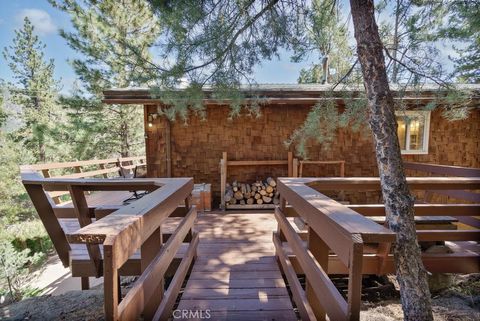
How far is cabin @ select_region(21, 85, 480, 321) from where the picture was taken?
4.22 feet

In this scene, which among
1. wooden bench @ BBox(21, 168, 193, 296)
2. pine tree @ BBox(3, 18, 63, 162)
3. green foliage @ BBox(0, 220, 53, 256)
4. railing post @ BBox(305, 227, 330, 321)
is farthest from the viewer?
pine tree @ BBox(3, 18, 63, 162)

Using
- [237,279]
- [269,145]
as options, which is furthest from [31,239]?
[237,279]

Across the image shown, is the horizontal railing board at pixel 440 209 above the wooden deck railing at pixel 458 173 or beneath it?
beneath

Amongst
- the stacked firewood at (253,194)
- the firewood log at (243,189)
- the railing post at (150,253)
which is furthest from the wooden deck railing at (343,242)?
the firewood log at (243,189)

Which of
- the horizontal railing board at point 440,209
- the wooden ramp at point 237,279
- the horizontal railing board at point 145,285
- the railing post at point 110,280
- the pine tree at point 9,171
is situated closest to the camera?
the railing post at point 110,280

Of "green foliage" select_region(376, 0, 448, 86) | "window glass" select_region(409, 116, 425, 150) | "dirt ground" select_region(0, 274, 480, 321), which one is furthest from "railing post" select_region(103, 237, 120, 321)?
"window glass" select_region(409, 116, 425, 150)

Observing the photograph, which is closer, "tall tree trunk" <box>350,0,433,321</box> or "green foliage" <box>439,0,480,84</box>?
"tall tree trunk" <box>350,0,433,321</box>

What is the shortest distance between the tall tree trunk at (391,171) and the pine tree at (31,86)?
1741 cm

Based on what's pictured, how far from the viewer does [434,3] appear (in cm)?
283

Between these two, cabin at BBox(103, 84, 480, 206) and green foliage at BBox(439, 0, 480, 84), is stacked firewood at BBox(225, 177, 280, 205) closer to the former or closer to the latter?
cabin at BBox(103, 84, 480, 206)

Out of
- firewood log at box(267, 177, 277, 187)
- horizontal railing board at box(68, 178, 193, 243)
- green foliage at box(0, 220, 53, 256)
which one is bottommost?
green foliage at box(0, 220, 53, 256)

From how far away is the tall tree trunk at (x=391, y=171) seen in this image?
189cm

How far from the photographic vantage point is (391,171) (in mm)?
1998

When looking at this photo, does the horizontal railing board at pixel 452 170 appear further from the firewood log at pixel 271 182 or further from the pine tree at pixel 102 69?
the pine tree at pixel 102 69
